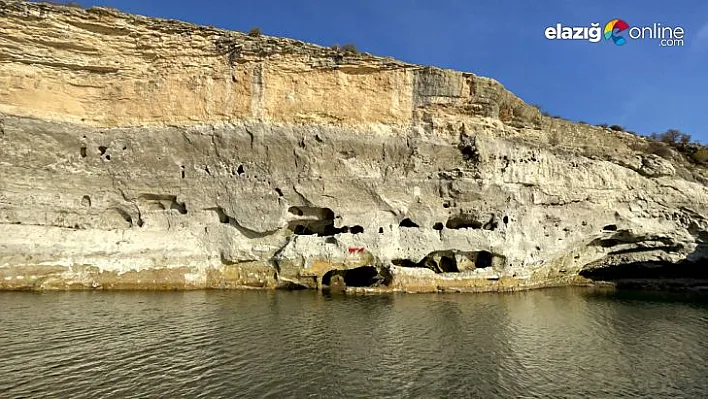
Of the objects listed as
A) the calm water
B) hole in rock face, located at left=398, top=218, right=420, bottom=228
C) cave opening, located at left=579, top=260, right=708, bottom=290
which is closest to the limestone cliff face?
A: hole in rock face, located at left=398, top=218, right=420, bottom=228

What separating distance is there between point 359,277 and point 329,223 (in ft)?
9.02

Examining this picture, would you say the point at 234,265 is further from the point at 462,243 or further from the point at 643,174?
the point at 643,174

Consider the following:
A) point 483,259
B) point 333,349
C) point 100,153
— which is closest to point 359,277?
point 483,259

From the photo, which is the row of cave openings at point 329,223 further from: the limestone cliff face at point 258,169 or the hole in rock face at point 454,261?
Result: the hole in rock face at point 454,261

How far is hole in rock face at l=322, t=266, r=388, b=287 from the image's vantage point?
674 inches

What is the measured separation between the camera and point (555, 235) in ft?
60.2

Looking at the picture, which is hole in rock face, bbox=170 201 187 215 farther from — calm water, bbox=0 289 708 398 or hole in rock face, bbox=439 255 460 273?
hole in rock face, bbox=439 255 460 273

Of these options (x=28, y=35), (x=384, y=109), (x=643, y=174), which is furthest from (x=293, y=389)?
(x=643, y=174)

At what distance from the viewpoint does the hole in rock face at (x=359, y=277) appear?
1712cm

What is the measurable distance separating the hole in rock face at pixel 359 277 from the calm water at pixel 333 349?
3159 millimetres

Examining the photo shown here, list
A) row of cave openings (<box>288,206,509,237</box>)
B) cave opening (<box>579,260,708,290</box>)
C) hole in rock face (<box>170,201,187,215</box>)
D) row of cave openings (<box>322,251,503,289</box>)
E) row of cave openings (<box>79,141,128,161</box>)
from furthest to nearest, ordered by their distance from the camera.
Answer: cave opening (<box>579,260,708,290</box>) → row of cave openings (<box>288,206,509,237</box>) → row of cave openings (<box>322,251,503,289</box>) → hole in rock face (<box>170,201,187,215</box>) → row of cave openings (<box>79,141,128,161</box>)

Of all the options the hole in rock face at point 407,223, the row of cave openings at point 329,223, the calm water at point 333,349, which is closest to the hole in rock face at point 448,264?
the row of cave openings at point 329,223

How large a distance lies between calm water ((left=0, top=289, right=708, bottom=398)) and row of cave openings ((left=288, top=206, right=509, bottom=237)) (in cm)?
384

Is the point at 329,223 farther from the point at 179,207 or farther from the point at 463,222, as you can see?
the point at 179,207
